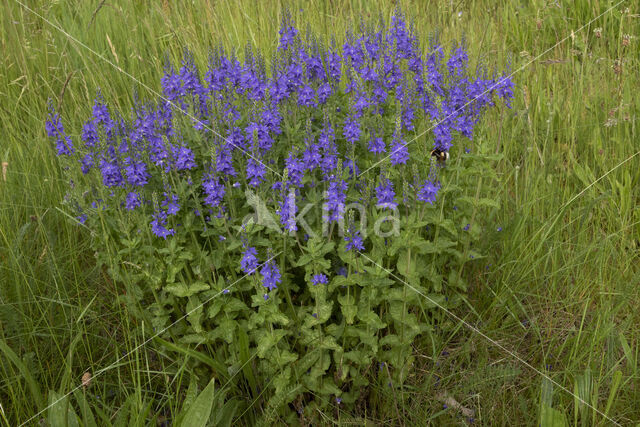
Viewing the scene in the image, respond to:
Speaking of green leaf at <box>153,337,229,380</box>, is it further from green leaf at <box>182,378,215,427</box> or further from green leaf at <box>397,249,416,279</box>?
green leaf at <box>397,249,416,279</box>

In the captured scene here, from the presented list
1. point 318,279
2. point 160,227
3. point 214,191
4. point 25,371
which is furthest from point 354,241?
point 25,371

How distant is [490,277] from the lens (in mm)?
3105

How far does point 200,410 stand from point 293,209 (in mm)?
861

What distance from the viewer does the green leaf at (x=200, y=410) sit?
2.17 m

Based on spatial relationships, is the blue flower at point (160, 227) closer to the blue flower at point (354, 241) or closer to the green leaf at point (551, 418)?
the blue flower at point (354, 241)

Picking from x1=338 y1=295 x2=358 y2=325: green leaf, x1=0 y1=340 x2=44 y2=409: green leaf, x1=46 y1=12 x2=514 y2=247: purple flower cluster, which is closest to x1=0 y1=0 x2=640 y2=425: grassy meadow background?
x1=0 y1=340 x2=44 y2=409: green leaf

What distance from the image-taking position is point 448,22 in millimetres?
5316

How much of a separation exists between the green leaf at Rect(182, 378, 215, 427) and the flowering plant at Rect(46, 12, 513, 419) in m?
0.26

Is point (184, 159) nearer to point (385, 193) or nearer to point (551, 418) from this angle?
point (385, 193)

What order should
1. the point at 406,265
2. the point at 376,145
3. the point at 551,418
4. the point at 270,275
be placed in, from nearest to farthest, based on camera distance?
the point at 551,418
the point at 270,275
the point at 406,265
the point at 376,145

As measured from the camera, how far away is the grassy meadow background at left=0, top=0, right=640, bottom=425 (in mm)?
2498

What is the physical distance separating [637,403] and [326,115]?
1828 millimetres

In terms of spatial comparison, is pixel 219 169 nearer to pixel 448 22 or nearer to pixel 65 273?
pixel 65 273

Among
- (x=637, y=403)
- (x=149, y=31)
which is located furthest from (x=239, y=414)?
(x=149, y=31)
